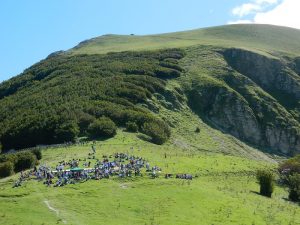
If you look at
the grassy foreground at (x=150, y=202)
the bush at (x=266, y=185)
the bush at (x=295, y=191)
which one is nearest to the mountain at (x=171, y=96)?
the grassy foreground at (x=150, y=202)

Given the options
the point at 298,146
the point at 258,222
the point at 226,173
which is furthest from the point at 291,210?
the point at 298,146

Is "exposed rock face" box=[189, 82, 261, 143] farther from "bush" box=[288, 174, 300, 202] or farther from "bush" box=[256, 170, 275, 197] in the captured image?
"bush" box=[256, 170, 275, 197]

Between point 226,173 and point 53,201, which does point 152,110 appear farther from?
point 53,201

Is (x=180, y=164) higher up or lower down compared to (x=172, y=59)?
lower down

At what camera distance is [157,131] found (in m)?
86.1

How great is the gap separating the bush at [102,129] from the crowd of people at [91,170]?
1619cm

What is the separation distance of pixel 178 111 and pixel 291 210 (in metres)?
60.5

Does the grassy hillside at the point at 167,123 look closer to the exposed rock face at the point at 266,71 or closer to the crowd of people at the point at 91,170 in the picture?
the exposed rock face at the point at 266,71

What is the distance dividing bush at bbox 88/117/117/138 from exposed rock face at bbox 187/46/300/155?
132 ft

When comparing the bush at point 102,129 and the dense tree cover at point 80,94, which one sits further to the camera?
the dense tree cover at point 80,94

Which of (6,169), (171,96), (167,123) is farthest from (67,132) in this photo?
(171,96)

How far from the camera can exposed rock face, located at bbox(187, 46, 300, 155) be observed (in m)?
118

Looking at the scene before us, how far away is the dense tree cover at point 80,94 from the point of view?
3327 inches

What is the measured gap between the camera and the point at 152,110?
104m
